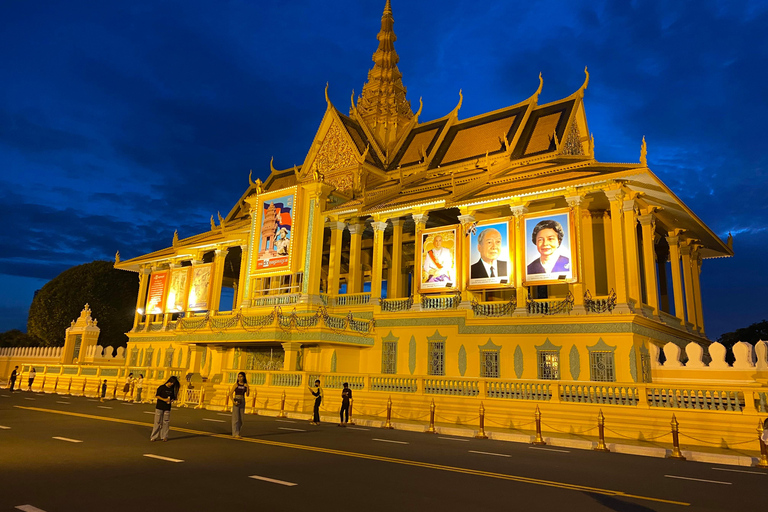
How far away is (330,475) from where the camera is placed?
8406 millimetres

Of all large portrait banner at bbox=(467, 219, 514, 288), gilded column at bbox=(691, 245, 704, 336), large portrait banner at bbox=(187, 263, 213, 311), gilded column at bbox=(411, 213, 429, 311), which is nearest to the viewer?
large portrait banner at bbox=(467, 219, 514, 288)

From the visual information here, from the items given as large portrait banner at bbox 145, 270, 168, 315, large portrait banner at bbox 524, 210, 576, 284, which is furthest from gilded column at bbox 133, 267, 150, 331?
large portrait banner at bbox 524, 210, 576, 284

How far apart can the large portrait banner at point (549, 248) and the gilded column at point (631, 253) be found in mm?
2370

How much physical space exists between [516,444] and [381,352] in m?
12.7

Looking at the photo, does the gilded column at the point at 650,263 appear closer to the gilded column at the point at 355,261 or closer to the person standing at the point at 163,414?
the gilded column at the point at 355,261

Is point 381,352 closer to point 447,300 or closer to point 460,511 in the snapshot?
point 447,300

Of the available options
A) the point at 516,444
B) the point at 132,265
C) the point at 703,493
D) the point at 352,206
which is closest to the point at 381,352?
the point at 352,206

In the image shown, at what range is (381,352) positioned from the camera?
87.1 ft

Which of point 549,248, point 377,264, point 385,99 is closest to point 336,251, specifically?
point 377,264

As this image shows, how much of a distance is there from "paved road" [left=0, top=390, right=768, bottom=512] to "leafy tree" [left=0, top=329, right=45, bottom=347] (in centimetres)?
4667

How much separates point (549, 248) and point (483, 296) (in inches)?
199

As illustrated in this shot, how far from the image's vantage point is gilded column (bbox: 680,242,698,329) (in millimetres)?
30078

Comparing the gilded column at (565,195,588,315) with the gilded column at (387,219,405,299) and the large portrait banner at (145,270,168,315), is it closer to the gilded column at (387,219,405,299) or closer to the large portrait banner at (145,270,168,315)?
the gilded column at (387,219,405,299)

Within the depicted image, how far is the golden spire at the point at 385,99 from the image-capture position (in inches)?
1619
